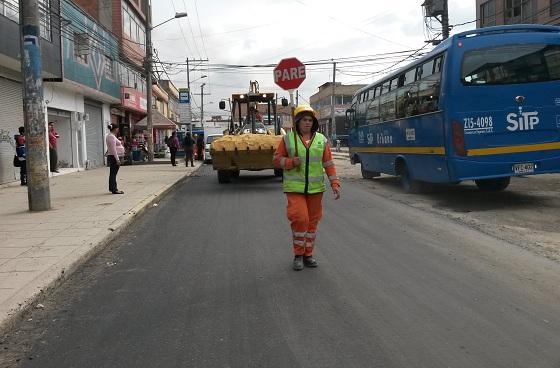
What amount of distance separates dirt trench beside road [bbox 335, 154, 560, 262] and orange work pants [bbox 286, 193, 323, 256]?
2924 mm

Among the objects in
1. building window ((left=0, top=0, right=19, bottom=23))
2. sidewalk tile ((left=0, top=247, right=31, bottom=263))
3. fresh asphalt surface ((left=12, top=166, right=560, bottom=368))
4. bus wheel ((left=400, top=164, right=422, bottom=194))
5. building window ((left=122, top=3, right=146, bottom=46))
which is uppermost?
building window ((left=122, top=3, right=146, bottom=46))

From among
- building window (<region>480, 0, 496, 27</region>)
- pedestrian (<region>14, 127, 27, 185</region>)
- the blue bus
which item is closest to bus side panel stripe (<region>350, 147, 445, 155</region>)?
the blue bus

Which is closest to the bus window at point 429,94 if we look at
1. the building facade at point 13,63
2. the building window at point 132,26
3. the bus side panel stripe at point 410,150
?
the bus side panel stripe at point 410,150

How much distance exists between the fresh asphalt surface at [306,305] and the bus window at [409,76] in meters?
5.13

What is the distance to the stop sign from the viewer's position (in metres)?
Answer: 9.32

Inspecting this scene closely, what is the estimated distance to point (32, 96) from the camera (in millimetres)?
A: 10125

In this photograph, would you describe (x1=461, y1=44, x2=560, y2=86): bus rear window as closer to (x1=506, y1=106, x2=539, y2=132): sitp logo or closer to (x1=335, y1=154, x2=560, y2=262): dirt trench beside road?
(x1=506, y1=106, x2=539, y2=132): sitp logo

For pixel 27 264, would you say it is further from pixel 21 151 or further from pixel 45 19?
pixel 45 19

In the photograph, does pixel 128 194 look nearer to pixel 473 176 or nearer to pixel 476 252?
pixel 473 176

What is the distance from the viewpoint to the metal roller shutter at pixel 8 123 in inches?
663

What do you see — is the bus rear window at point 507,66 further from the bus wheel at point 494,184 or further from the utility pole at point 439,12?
the utility pole at point 439,12

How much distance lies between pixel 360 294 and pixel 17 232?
567cm

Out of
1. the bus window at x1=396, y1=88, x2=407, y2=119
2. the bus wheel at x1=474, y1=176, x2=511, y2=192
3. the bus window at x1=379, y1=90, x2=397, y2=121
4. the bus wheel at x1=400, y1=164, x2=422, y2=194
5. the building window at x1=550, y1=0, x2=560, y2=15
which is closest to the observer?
the bus wheel at x1=474, y1=176, x2=511, y2=192

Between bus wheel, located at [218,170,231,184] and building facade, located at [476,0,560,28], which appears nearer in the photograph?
bus wheel, located at [218,170,231,184]
